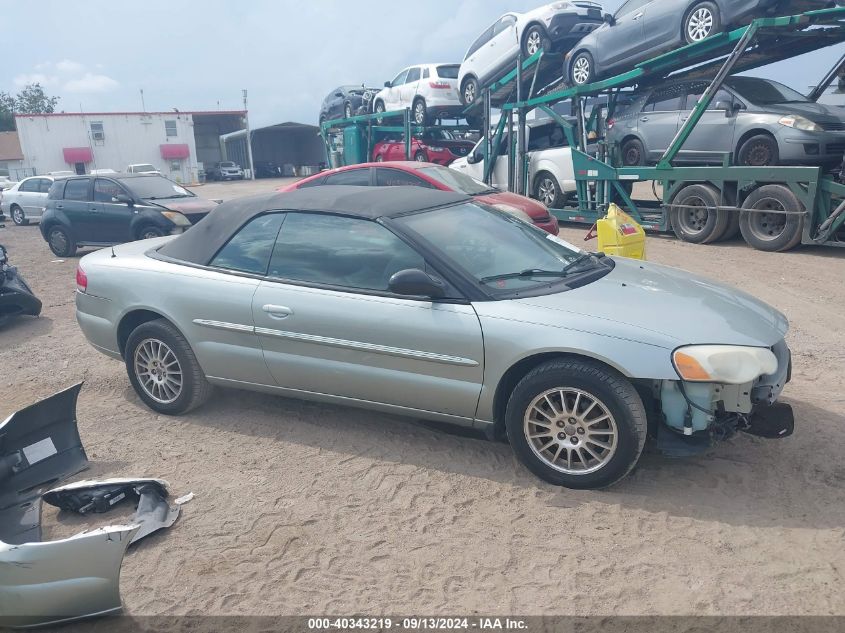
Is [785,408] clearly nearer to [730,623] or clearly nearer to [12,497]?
[730,623]

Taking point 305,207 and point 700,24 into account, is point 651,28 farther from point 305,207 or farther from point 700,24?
point 305,207

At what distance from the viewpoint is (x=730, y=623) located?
2.61 meters

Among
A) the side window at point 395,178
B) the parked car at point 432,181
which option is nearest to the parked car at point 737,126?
the parked car at point 432,181

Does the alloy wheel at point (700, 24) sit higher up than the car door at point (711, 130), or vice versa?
the alloy wheel at point (700, 24)

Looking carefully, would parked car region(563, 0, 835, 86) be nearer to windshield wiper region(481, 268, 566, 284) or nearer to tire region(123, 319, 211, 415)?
windshield wiper region(481, 268, 566, 284)

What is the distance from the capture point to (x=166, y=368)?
185 inches

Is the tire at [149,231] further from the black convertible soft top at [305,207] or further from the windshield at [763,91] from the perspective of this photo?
the windshield at [763,91]

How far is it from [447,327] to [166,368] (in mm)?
2196

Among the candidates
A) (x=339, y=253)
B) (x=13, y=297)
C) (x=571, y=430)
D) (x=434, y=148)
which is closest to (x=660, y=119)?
(x=434, y=148)

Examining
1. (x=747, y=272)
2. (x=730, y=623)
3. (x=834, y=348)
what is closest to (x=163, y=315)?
(x=730, y=623)

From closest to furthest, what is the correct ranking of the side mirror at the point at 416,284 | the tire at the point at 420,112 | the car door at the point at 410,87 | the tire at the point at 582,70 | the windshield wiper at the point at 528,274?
the side mirror at the point at 416,284
the windshield wiper at the point at 528,274
the tire at the point at 582,70
the tire at the point at 420,112
the car door at the point at 410,87

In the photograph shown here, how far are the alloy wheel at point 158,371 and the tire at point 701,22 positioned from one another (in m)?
9.36

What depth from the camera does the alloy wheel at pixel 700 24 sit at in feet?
33.7

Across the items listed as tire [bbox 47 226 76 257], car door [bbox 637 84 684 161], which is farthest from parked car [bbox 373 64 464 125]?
tire [bbox 47 226 76 257]
